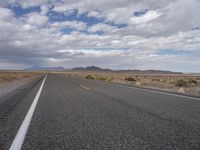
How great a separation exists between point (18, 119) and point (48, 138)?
2693mm

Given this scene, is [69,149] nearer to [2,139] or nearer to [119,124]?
[2,139]

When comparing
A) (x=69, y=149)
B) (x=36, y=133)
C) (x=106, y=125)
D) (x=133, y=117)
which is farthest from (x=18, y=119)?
(x=69, y=149)

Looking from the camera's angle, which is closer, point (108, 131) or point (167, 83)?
point (108, 131)

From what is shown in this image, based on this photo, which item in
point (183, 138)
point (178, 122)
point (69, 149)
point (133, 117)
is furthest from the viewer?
point (133, 117)

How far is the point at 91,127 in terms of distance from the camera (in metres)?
6.49

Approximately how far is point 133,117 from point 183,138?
2.55 m

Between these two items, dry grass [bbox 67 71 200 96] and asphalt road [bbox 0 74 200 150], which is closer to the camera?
asphalt road [bbox 0 74 200 150]

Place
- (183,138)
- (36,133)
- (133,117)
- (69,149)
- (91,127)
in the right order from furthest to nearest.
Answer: (133,117) → (91,127) → (36,133) → (183,138) → (69,149)

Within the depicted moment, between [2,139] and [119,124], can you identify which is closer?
[2,139]

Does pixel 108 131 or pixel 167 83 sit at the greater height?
pixel 108 131

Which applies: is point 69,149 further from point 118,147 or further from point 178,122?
point 178,122

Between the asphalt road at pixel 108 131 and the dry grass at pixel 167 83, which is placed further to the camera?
the dry grass at pixel 167 83

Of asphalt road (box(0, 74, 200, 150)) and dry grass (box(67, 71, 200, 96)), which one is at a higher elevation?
asphalt road (box(0, 74, 200, 150))

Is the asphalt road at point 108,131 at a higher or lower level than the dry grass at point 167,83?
higher
